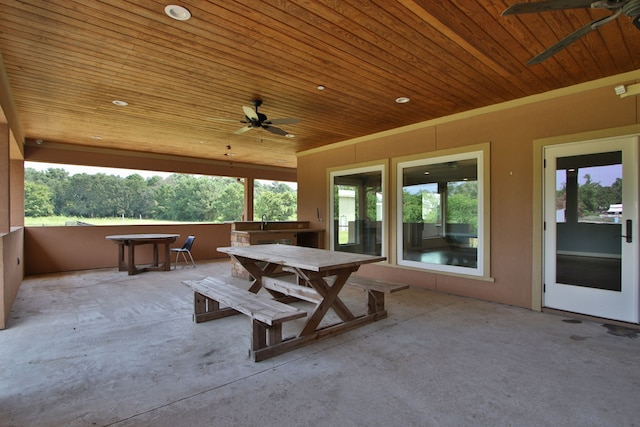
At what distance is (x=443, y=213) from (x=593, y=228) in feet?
5.82

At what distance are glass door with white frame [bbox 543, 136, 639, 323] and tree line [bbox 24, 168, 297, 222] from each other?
27.4ft

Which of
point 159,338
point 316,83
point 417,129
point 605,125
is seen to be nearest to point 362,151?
point 417,129

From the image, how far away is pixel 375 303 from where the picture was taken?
3.50 meters

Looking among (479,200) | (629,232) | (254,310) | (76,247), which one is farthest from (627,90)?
(76,247)

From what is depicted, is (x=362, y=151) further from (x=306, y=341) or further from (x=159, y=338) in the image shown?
(x=159, y=338)

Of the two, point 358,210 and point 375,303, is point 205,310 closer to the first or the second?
point 375,303

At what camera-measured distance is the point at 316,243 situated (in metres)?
6.79

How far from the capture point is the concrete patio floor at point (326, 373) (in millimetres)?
1840

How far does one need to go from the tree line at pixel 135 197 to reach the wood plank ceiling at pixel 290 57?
118 inches

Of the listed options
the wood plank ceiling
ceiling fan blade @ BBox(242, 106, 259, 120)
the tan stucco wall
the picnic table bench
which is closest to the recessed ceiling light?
the wood plank ceiling

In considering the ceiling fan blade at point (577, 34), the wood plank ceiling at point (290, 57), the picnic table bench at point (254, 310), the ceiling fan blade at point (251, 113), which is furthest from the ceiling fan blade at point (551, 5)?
the ceiling fan blade at point (251, 113)

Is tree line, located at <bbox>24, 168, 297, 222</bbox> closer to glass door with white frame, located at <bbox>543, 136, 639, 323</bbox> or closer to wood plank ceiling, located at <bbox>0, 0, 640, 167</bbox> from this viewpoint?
wood plank ceiling, located at <bbox>0, 0, 640, 167</bbox>

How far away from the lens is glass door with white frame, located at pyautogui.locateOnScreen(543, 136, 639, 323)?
3.26 metres

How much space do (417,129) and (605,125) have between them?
2303 millimetres
